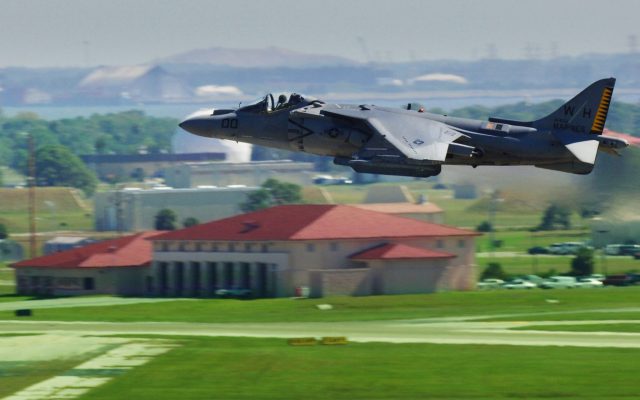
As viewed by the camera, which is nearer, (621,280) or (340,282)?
(340,282)

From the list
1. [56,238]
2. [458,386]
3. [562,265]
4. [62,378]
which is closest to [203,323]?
[62,378]

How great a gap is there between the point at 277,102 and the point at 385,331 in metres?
21.5

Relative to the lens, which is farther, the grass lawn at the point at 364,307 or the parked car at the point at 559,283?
the parked car at the point at 559,283

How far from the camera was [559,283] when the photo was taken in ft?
413

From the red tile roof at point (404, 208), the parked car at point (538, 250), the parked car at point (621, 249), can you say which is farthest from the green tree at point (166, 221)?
the parked car at point (621, 249)

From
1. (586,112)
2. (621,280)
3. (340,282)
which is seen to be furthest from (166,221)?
(586,112)

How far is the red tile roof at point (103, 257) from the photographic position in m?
129

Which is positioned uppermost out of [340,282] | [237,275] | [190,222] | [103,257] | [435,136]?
[435,136]

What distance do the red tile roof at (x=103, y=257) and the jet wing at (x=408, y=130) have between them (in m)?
67.7

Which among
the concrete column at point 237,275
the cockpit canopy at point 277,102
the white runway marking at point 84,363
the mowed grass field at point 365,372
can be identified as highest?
the cockpit canopy at point 277,102

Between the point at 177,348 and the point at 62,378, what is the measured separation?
1046 cm

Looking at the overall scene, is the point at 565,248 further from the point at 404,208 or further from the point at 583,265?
the point at 583,265

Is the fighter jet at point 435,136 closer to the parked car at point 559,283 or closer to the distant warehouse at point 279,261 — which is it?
the distant warehouse at point 279,261

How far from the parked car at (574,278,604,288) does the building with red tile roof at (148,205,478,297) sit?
914 cm
